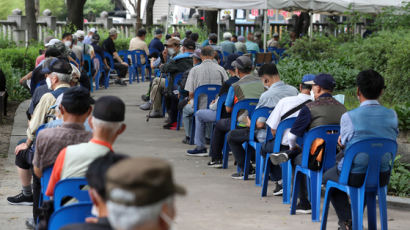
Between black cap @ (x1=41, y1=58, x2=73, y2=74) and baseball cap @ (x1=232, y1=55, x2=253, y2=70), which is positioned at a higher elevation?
black cap @ (x1=41, y1=58, x2=73, y2=74)

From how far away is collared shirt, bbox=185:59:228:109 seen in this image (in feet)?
40.5

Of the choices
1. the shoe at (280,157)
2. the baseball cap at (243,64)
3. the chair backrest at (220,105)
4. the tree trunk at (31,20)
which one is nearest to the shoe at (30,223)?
the shoe at (280,157)

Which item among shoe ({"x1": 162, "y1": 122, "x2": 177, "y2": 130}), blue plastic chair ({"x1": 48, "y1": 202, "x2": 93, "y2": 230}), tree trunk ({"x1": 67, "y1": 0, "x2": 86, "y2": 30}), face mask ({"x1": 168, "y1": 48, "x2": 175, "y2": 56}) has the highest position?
tree trunk ({"x1": 67, "y1": 0, "x2": 86, "y2": 30})

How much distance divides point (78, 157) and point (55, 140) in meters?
0.85

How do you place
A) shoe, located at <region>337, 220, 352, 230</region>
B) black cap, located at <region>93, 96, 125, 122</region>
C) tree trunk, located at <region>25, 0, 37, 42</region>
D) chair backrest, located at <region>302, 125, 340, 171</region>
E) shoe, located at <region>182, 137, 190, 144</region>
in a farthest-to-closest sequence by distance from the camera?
tree trunk, located at <region>25, 0, 37, 42</region>
shoe, located at <region>182, 137, 190, 144</region>
chair backrest, located at <region>302, 125, 340, 171</region>
shoe, located at <region>337, 220, 352, 230</region>
black cap, located at <region>93, 96, 125, 122</region>

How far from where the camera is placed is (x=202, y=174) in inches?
407

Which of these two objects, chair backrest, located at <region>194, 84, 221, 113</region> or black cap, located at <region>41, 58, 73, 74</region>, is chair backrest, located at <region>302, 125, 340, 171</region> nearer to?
black cap, located at <region>41, 58, 73, 74</region>

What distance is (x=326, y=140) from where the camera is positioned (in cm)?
759

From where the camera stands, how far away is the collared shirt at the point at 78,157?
16.0 feet

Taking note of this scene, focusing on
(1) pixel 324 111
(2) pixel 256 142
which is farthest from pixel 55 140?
(2) pixel 256 142

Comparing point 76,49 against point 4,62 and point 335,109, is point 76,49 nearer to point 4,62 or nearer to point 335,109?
point 4,62

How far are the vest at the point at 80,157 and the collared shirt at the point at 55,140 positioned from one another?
2.31 ft

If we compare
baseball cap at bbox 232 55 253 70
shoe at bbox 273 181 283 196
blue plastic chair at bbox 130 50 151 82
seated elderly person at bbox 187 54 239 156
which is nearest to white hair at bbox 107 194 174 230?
shoe at bbox 273 181 283 196

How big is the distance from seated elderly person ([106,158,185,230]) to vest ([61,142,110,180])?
2.34 meters
